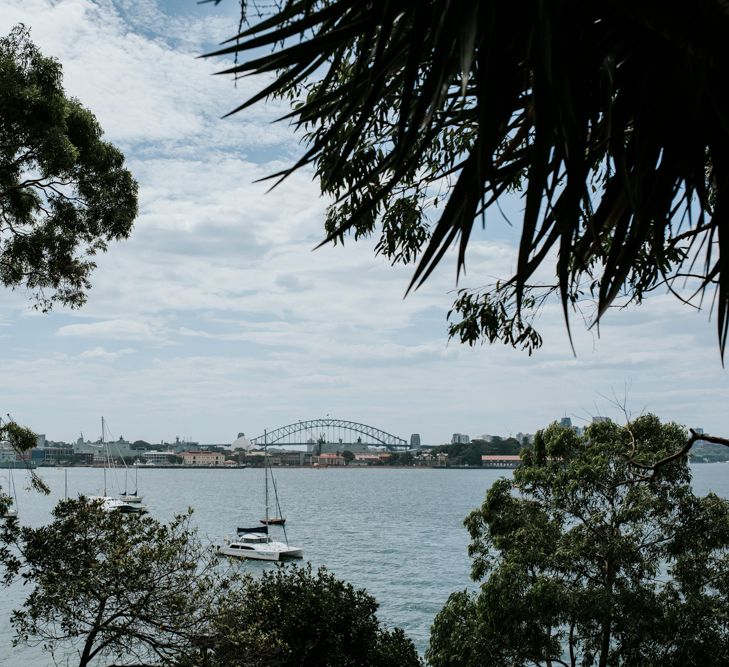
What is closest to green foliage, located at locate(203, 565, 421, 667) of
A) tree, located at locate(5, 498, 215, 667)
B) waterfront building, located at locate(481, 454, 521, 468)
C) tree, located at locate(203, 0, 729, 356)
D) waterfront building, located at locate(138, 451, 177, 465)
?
tree, located at locate(5, 498, 215, 667)

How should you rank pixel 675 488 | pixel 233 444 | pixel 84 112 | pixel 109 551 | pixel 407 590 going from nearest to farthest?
pixel 84 112 < pixel 109 551 < pixel 675 488 < pixel 407 590 < pixel 233 444

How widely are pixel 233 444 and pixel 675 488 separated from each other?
174 metres

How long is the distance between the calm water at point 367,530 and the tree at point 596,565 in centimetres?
617

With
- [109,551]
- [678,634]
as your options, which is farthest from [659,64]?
[678,634]

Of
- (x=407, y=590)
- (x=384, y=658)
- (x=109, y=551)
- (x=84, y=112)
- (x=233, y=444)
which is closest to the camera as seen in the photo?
(x=84, y=112)

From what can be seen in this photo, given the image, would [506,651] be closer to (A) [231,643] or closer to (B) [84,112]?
(A) [231,643]

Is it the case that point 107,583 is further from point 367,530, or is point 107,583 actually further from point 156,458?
point 156,458

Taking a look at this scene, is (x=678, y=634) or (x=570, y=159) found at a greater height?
(x=570, y=159)

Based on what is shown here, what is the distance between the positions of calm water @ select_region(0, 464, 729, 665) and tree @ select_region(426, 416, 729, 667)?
617cm

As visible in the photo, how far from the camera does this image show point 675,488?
16547 millimetres

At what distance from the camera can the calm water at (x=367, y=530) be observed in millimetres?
38344

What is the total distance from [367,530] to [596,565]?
184 feet

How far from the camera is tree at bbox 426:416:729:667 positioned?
49.6 feet

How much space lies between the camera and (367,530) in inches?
2803
